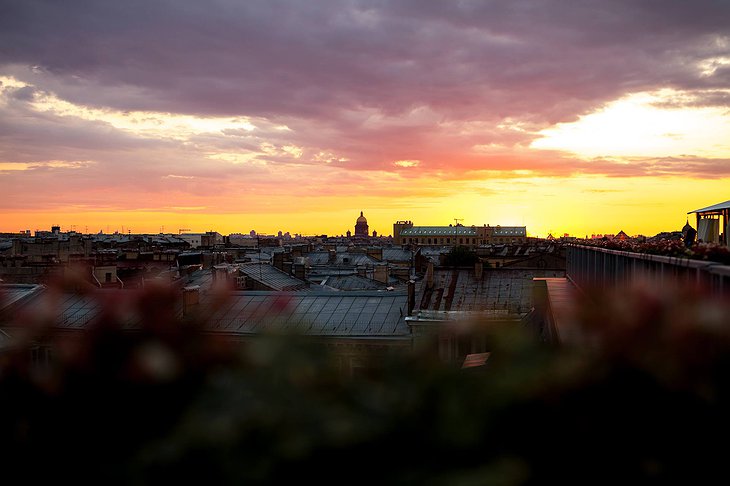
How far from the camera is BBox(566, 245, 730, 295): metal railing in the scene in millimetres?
4484

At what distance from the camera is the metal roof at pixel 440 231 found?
193 m

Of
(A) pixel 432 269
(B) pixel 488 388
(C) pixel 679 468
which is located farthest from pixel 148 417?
(A) pixel 432 269

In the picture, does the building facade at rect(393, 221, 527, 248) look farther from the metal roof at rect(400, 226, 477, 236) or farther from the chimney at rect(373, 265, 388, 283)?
the chimney at rect(373, 265, 388, 283)

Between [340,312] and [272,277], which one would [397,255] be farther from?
[340,312]

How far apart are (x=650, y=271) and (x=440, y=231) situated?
188 m

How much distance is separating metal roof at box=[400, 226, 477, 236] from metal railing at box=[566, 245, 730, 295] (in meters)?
178

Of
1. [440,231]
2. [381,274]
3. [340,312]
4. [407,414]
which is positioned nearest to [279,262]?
[381,274]

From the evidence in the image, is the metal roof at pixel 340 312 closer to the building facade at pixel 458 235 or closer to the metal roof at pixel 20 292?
the metal roof at pixel 20 292

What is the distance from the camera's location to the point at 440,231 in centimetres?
19512

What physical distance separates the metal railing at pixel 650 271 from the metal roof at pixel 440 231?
178 m

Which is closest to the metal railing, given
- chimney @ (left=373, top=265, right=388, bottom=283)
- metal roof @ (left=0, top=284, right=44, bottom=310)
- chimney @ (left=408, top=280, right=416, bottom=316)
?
chimney @ (left=408, top=280, right=416, bottom=316)

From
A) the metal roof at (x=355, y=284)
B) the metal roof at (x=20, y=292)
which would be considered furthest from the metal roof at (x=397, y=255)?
the metal roof at (x=20, y=292)

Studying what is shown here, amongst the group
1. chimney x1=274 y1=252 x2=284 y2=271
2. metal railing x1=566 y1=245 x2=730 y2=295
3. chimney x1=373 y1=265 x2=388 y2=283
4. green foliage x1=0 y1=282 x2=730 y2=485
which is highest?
metal railing x1=566 y1=245 x2=730 y2=295

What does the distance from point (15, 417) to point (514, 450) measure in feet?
5.19
